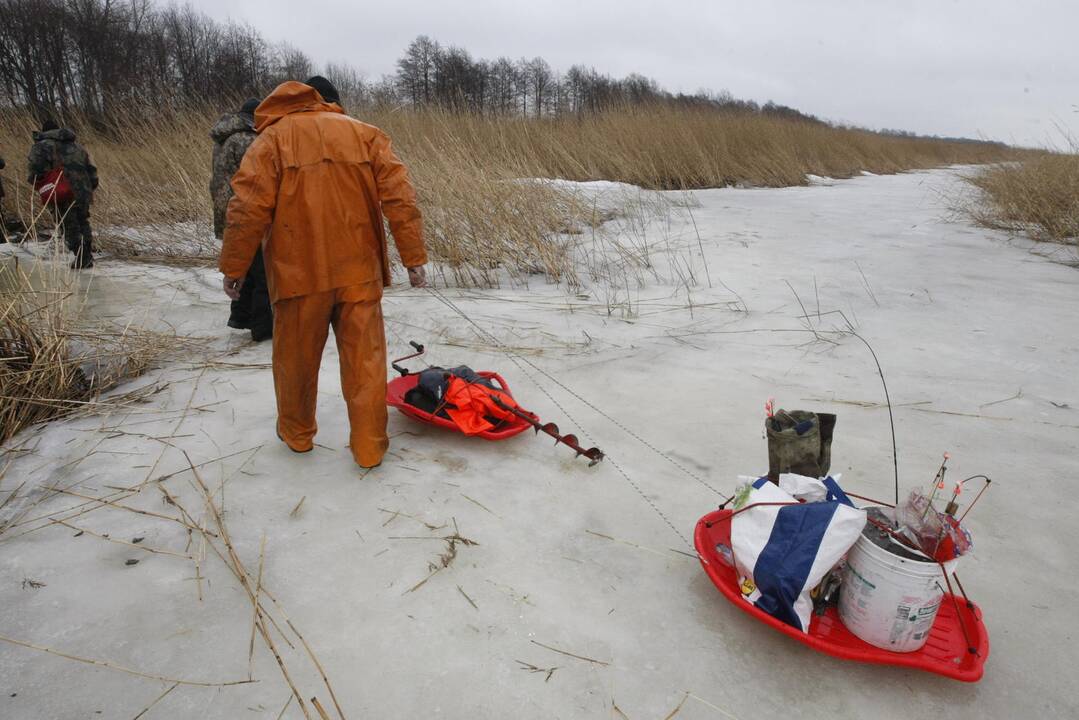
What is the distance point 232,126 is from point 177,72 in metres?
20.9

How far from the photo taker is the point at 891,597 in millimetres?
1604

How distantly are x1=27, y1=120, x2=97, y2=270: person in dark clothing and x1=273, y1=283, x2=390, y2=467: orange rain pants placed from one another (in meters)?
5.30

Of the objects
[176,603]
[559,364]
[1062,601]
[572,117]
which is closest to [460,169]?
[559,364]

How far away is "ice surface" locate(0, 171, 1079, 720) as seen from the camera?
164 centimetres

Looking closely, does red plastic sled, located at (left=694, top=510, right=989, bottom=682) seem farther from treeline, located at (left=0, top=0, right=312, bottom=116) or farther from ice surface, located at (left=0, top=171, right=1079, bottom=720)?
treeline, located at (left=0, top=0, right=312, bottom=116)

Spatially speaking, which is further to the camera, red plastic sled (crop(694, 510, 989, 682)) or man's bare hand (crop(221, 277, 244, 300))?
man's bare hand (crop(221, 277, 244, 300))

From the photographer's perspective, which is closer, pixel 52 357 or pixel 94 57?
pixel 52 357

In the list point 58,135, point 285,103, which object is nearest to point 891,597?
point 285,103

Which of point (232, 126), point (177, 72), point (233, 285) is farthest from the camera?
point (177, 72)

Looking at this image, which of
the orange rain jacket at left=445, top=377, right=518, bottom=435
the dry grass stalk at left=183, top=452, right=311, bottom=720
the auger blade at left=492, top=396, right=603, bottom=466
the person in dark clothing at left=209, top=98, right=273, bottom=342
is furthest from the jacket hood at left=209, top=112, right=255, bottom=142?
the auger blade at left=492, top=396, right=603, bottom=466

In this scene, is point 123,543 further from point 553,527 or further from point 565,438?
point 565,438

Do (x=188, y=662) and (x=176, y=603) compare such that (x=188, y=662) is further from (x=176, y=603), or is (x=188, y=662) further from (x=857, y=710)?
(x=857, y=710)

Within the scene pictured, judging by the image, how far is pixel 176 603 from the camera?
192 cm

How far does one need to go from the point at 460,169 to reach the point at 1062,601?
18.1ft
